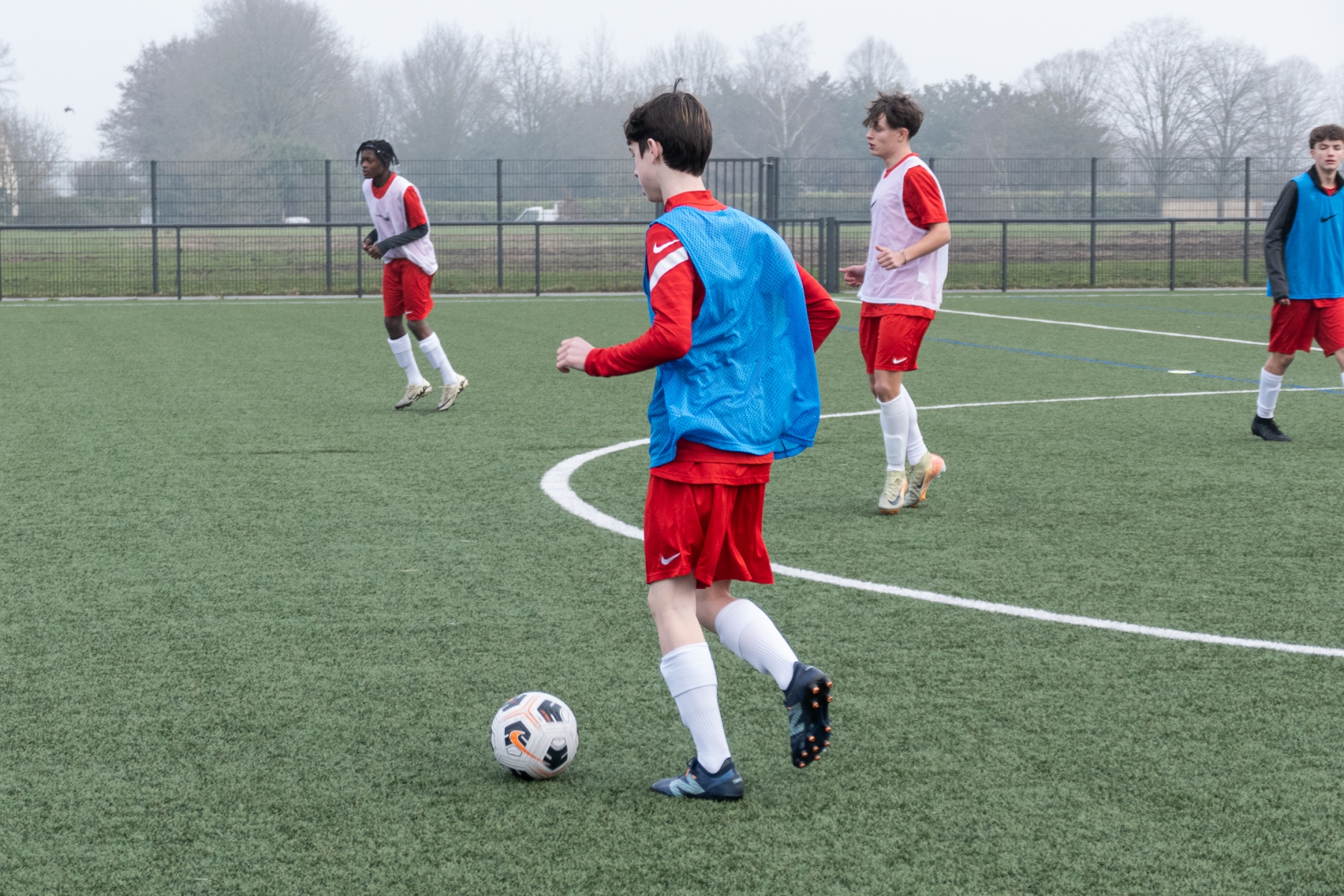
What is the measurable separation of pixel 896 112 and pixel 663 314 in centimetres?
362

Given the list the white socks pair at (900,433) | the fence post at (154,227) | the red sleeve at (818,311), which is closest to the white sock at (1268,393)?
the white socks pair at (900,433)

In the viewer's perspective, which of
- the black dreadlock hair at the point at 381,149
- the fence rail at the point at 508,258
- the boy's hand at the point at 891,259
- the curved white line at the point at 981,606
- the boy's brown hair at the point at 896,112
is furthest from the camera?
the fence rail at the point at 508,258

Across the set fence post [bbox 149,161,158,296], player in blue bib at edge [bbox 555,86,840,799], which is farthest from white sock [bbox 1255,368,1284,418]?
fence post [bbox 149,161,158,296]

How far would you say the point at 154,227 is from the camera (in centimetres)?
2388

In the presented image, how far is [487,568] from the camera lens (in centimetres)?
523

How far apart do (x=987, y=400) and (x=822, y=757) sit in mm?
7114

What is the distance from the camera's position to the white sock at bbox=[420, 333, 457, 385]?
9.84 metres

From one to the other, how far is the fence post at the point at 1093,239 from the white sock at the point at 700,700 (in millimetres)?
22875

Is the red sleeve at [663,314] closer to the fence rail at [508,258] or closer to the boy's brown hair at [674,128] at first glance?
the boy's brown hair at [674,128]

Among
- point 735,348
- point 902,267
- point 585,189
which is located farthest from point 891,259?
point 585,189

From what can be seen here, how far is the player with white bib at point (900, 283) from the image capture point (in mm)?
6289

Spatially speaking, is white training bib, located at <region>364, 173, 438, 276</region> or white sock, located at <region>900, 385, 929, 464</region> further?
white training bib, located at <region>364, 173, 438, 276</region>

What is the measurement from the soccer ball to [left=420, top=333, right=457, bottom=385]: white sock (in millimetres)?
6652

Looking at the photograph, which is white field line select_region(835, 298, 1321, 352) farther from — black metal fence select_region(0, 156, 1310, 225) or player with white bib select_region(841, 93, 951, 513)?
player with white bib select_region(841, 93, 951, 513)
